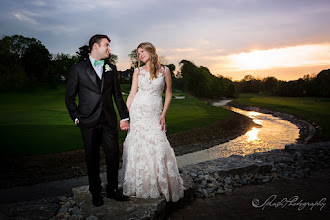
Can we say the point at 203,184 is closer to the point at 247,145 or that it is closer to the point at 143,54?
the point at 143,54

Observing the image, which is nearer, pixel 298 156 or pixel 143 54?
pixel 143 54

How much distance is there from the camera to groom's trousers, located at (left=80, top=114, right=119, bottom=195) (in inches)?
150

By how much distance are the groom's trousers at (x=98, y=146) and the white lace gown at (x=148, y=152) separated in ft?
1.58

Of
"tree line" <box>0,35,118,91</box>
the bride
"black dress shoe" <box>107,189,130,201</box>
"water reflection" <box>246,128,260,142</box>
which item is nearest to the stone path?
the bride

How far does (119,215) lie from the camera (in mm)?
3770

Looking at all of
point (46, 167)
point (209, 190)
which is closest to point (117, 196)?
point (209, 190)

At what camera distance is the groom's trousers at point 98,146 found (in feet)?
12.5

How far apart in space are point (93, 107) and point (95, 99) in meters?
0.12

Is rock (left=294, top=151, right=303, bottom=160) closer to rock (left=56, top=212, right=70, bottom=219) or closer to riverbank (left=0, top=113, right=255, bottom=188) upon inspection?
riverbank (left=0, top=113, right=255, bottom=188)

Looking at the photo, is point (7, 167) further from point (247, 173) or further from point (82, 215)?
point (247, 173)

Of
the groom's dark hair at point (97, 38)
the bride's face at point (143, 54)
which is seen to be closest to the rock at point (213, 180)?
the bride's face at point (143, 54)

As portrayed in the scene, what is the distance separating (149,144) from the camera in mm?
4453

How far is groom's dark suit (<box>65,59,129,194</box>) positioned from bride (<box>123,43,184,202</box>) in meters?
0.55

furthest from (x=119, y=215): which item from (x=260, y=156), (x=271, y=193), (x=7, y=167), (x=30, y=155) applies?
(x=30, y=155)
